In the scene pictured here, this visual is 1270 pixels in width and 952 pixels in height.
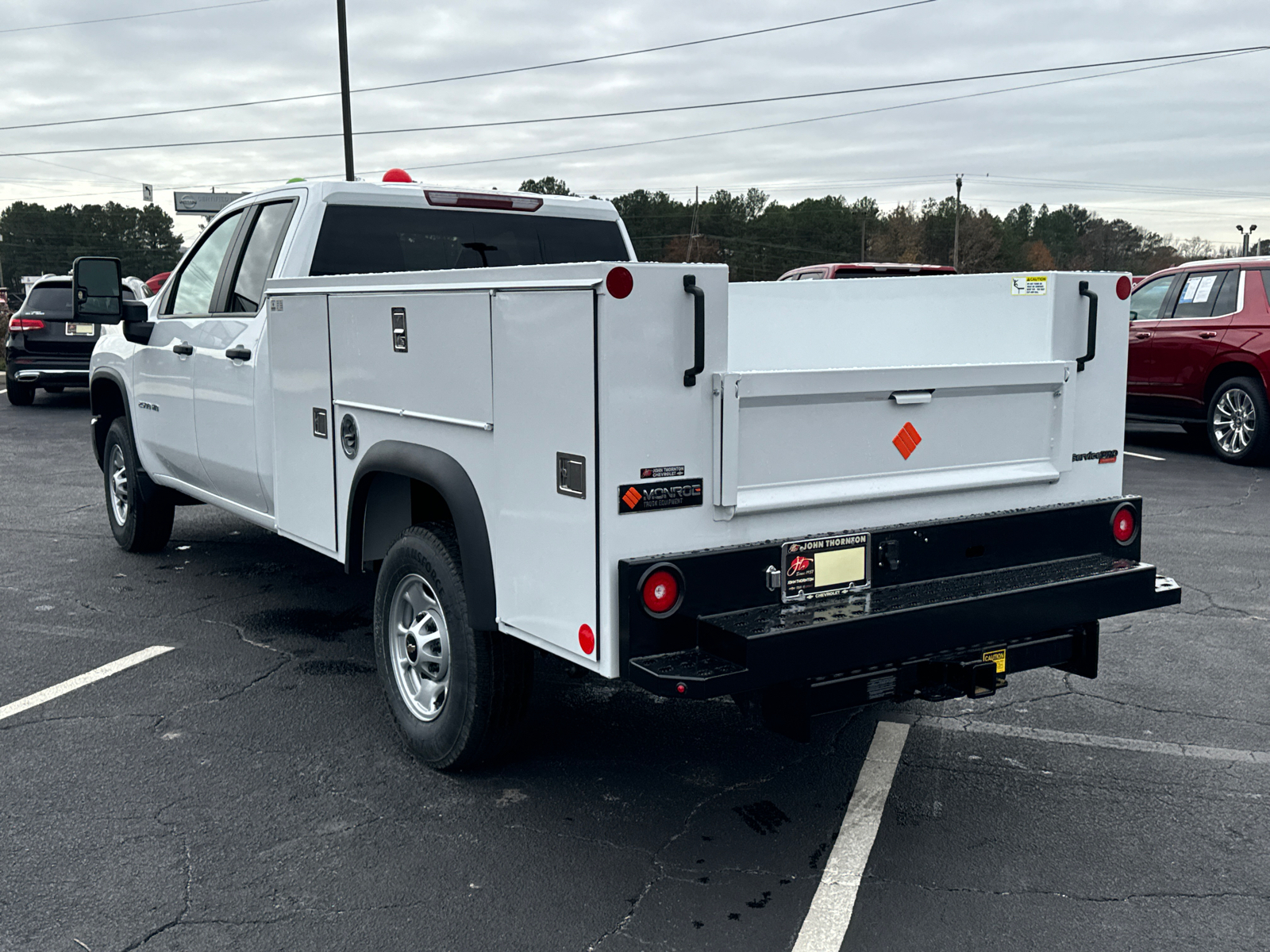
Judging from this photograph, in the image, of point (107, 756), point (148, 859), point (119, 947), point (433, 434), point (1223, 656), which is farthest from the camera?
point (1223, 656)

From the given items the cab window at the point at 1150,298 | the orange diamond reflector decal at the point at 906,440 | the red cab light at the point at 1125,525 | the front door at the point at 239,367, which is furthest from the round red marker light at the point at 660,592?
the cab window at the point at 1150,298

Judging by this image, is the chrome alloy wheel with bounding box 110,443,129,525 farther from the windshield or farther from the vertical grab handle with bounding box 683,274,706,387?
the vertical grab handle with bounding box 683,274,706,387

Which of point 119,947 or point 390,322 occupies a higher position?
point 390,322

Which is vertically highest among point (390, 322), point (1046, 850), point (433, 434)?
point (390, 322)

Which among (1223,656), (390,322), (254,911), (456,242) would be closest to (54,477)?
(456,242)

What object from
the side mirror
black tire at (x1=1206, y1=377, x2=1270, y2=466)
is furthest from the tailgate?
black tire at (x1=1206, y1=377, x2=1270, y2=466)

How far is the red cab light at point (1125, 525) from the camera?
415cm

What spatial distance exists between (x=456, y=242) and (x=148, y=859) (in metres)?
3.15

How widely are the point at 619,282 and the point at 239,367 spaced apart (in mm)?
2971

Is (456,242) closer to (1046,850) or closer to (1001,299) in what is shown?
(1001,299)

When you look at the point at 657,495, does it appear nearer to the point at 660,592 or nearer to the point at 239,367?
the point at 660,592

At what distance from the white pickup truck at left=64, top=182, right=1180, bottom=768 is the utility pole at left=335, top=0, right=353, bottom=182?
20258 millimetres

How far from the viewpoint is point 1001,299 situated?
4.38 meters

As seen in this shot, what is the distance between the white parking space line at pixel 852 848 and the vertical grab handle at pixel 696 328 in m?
1.50
